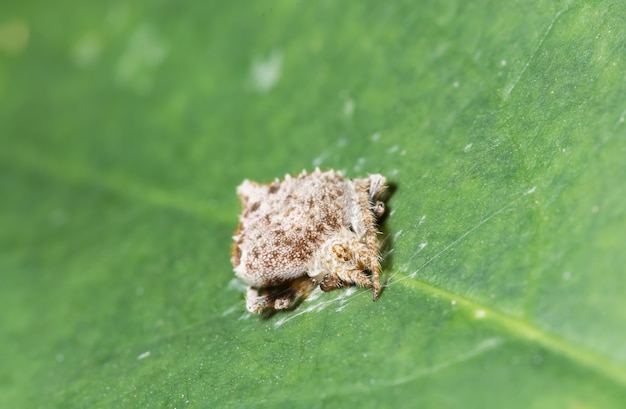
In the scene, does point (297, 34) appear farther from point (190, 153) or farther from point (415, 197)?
point (415, 197)

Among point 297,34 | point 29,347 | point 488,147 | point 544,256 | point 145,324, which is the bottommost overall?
point 544,256

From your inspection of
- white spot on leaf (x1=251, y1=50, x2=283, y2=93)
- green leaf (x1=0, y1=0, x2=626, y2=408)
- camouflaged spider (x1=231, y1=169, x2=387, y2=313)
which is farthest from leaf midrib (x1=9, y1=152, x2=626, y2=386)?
white spot on leaf (x1=251, y1=50, x2=283, y2=93)

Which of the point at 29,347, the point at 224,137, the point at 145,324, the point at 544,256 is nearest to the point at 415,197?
the point at 544,256

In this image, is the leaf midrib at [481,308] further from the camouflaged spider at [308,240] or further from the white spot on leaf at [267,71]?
the white spot on leaf at [267,71]

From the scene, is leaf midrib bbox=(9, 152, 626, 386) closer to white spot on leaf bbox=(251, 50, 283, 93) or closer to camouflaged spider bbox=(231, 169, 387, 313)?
camouflaged spider bbox=(231, 169, 387, 313)

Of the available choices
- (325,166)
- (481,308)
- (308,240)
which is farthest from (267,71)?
(481,308)

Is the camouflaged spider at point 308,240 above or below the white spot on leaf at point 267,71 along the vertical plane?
below

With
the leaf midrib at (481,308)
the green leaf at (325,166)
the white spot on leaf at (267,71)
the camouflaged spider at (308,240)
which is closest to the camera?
the leaf midrib at (481,308)

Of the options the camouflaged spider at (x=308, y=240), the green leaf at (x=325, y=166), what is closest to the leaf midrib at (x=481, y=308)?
the green leaf at (x=325, y=166)
